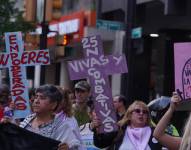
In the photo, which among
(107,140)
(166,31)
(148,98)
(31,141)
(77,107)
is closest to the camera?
(31,141)

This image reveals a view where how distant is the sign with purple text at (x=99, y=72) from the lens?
23.2ft

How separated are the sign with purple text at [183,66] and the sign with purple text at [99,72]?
3.50ft

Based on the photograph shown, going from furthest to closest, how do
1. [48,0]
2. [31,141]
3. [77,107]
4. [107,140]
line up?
[48,0]
[77,107]
[107,140]
[31,141]

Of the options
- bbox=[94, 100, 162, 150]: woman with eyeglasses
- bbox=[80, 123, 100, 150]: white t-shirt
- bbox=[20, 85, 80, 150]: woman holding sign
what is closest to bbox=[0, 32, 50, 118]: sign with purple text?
bbox=[80, 123, 100, 150]: white t-shirt

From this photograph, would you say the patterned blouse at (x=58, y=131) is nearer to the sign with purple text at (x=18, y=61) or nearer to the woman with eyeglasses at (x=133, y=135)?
the woman with eyeglasses at (x=133, y=135)

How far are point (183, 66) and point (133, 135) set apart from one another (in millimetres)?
1062

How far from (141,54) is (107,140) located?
17.5 m

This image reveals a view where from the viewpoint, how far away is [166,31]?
22.5 meters

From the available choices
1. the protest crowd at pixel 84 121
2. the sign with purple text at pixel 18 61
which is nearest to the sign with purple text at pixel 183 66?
the protest crowd at pixel 84 121

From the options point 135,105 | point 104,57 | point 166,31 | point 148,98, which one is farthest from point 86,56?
point 148,98

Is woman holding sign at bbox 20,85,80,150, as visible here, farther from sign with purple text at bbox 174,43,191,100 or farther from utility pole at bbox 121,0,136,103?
utility pole at bbox 121,0,136,103

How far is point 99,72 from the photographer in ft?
23.4

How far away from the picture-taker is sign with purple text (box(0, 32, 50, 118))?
8156 mm

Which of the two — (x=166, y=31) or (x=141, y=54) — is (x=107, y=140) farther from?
(x=141, y=54)
